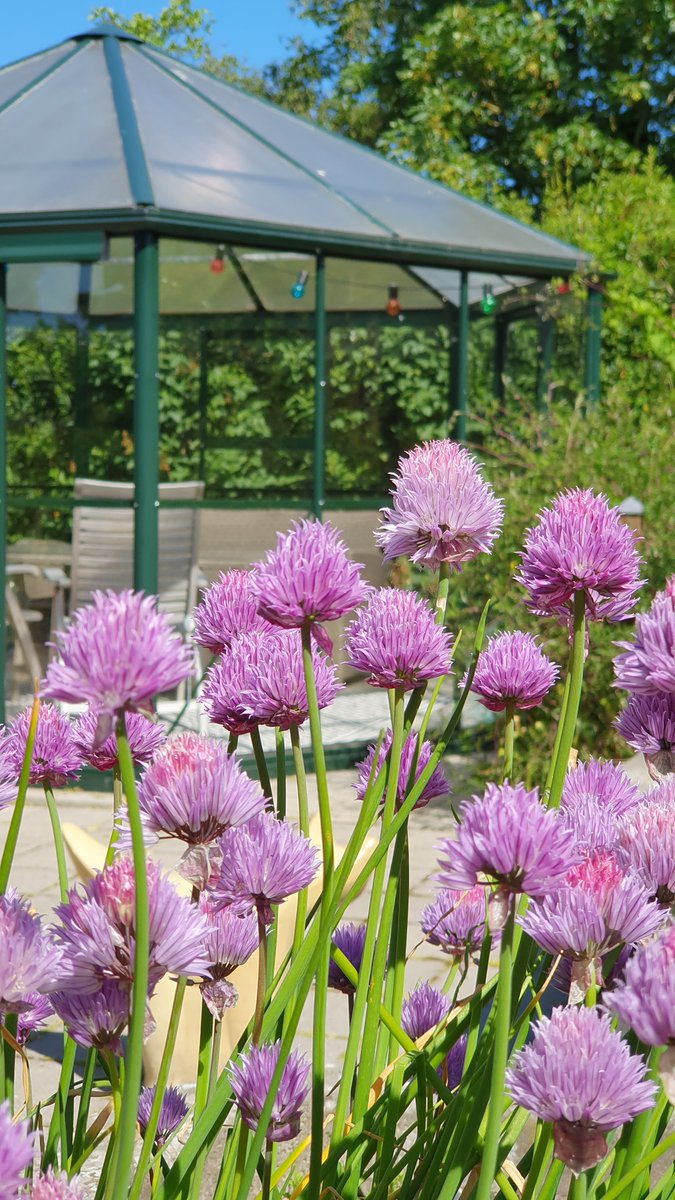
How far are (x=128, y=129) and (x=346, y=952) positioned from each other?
6.86 meters

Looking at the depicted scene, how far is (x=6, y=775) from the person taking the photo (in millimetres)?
955

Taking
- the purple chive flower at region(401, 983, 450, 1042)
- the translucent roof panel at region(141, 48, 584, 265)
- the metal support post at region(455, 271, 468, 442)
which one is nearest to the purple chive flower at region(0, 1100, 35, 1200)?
the purple chive flower at region(401, 983, 450, 1042)

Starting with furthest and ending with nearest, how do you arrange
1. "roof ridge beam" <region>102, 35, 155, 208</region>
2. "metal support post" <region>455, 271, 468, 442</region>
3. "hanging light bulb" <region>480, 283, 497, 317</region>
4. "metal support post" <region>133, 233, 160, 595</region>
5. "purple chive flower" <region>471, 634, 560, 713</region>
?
"hanging light bulb" <region>480, 283, 497, 317</region>, "metal support post" <region>455, 271, 468, 442</region>, "metal support post" <region>133, 233, 160, 595</region>, "roof ridge beam" <region>102, 35, 155, 208</region>, "purple chive flower" <region>471, 634, 560, 713</region>

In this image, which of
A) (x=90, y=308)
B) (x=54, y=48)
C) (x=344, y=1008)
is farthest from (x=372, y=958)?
(x=54, y=48)

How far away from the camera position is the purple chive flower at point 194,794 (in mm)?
739

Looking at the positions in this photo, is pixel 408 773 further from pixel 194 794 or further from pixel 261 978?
pixel 194 794

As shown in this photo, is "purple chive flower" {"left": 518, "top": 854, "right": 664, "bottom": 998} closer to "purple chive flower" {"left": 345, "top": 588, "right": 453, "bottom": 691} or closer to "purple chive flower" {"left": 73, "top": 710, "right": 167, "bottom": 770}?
"purple chive flower" {"left": 345, "top": 588, "right": 453, "bottom": 691}

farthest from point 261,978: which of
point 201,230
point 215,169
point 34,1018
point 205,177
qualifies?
point 215,169

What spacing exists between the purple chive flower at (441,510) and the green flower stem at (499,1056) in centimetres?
36

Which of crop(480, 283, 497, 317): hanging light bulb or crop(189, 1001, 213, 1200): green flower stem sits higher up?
crop(480, 283, 497, 317): hanging light bulb

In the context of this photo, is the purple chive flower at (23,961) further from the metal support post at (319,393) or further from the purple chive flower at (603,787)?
the metal support post at (319,393)

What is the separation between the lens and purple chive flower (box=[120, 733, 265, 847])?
739 millimetres

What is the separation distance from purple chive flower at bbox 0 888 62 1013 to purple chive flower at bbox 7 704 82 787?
35 cm

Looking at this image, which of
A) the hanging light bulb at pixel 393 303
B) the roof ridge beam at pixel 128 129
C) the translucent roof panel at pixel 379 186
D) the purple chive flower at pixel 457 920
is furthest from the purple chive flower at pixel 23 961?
the hanging light bulb at pixel 393 303
